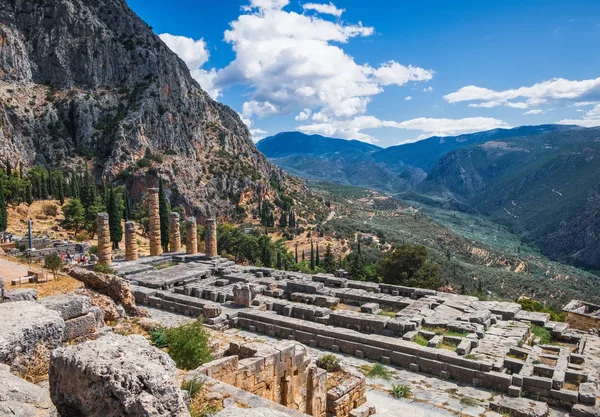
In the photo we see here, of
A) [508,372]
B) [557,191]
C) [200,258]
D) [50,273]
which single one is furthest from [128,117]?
[557,191]

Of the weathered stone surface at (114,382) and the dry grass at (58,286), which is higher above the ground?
the weathered stone surface at (114,382)

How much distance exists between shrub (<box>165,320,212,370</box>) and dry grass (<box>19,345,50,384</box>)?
15.3ft

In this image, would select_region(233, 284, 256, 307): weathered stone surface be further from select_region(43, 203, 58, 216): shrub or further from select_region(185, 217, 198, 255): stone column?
select_region(43, 203, 58, 216): shrub

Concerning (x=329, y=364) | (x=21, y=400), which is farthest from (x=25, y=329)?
(x=329, y=364)

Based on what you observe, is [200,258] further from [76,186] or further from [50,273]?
[76,186]

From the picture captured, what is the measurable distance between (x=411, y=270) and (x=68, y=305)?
27.8m

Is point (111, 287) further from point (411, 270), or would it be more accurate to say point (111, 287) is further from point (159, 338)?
point (411, 270)

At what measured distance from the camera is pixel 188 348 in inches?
429

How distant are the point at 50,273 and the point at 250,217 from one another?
224 ft

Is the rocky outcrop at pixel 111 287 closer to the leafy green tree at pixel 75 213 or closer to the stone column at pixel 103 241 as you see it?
the stone column at pixel 103 241

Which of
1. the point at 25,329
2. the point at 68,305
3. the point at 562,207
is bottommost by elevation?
the point at 562,207

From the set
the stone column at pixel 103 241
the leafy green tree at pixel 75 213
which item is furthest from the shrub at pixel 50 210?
the stone column at pixel 103 241

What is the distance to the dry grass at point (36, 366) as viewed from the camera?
5.57m

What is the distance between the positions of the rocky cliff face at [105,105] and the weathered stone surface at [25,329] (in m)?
72.2
